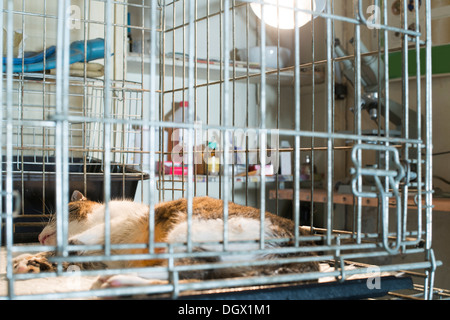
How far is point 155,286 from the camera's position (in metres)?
0.60

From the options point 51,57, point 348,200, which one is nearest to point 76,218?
point 51,57

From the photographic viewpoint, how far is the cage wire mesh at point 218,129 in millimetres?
615

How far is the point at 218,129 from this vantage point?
2.11 ft

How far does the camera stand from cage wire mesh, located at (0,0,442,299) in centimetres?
61

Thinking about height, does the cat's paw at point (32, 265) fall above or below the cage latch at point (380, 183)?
below

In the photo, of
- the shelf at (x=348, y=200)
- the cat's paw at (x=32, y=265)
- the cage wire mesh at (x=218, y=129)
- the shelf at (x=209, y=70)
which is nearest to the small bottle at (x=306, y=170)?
the cage wire mesh at (x=218, y=129)

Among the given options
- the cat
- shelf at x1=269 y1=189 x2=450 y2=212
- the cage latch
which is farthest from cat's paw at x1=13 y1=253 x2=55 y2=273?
shelf at x1=269 y1=189 x2=450 y2=212

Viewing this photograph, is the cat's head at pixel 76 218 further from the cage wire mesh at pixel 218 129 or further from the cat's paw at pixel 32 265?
the cat's paw at pixel 32 265

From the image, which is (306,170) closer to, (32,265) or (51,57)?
(51,57)

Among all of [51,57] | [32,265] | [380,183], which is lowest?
[32,265]

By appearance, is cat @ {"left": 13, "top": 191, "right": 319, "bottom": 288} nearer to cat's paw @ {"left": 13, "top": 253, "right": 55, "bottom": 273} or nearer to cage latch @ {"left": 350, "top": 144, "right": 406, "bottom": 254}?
cat's paw @ {"left": 13, "top": 253, "right": 55, "bottom": 273}
